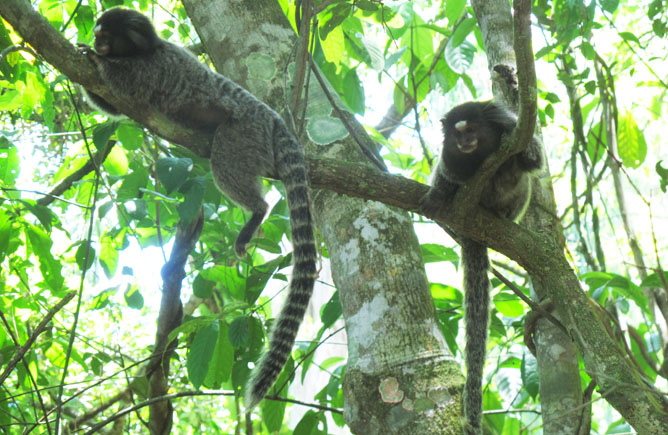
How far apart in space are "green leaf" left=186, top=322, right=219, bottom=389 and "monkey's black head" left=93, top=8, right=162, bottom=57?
1540mm

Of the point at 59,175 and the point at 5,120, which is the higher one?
the point at 5,120

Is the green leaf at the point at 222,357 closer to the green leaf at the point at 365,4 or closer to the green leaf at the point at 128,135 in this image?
the green leaf at the point at 128,135

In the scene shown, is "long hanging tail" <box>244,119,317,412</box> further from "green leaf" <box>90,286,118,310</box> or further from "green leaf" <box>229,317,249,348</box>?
"green leaf" <box>90,286,118,310</box>

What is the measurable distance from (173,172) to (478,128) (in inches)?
52.7

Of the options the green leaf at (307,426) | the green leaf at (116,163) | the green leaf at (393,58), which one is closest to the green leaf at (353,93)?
the green leaf at (393,58)

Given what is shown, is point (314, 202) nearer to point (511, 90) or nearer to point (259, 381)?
point (259, 381)

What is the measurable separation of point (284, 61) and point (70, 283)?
4454mm

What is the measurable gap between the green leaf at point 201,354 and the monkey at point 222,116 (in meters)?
0.33

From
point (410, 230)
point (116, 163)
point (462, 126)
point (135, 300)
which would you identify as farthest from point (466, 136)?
point (116, 163)

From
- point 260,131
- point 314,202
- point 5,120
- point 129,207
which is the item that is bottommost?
point 314,202

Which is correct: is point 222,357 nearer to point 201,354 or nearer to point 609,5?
point 201,354

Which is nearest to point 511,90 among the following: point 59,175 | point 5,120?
point 59,175

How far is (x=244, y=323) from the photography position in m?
2.60

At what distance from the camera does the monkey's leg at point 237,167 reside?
292cm
